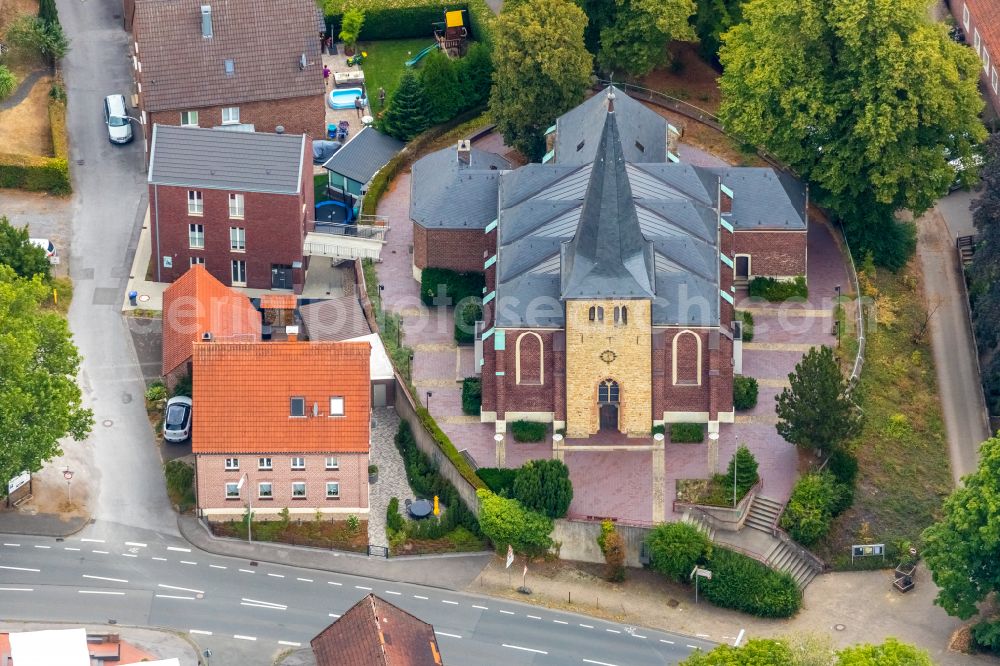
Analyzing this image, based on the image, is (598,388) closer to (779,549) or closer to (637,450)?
(637,450)

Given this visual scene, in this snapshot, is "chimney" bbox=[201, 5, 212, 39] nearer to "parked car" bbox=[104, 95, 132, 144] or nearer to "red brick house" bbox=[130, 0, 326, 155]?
"red brick house" bbox=[130, 0, 326, 155]

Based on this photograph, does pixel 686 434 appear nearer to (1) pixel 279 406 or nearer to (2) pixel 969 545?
(2) pixel 969 545

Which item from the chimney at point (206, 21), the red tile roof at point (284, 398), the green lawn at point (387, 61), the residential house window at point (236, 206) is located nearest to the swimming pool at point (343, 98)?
the green lawn at point (387, 61)

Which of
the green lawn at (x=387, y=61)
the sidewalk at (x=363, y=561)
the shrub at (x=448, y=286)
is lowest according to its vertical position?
the sidewalk at (x=363, y=561)

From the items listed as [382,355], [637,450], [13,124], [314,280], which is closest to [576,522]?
[637,450]

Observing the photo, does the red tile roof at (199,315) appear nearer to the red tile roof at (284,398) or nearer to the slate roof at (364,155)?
the red tile roof at (284,398)

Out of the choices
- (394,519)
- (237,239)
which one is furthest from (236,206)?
(394,519)

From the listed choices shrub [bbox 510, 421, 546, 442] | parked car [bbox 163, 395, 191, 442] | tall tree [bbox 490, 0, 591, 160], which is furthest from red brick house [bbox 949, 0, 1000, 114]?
parked car [bbox 163, 395, 191, 442]
